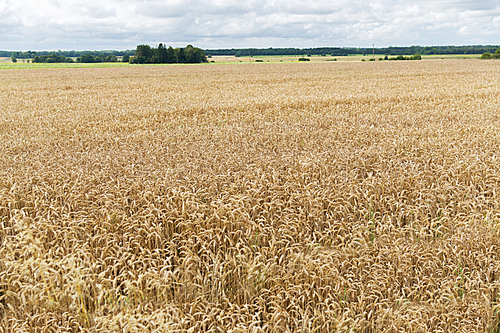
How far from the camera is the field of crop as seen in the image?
3.47 metres

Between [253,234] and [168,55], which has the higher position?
[168,55]

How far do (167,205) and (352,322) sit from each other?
9.49ft

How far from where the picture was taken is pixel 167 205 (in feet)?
16.6

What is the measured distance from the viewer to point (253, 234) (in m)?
4.67

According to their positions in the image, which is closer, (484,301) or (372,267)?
(484,301)

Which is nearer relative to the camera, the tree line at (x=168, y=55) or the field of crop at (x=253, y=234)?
the field of crop at (x=253, y=234)

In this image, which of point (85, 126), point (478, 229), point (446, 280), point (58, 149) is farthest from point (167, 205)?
point (85, 126)

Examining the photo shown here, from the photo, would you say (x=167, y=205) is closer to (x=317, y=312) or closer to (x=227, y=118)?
(x=317, y=312)

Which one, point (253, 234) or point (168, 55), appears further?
point (168, 55)

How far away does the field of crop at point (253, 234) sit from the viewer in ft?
11.4

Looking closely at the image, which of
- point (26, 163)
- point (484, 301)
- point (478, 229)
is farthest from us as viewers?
point (26, 163)

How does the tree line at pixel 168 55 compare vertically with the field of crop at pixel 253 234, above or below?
above

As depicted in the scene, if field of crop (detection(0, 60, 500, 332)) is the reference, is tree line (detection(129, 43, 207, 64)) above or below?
above

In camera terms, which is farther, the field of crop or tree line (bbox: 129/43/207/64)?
tree line (bbox: 129/43/207/64)
